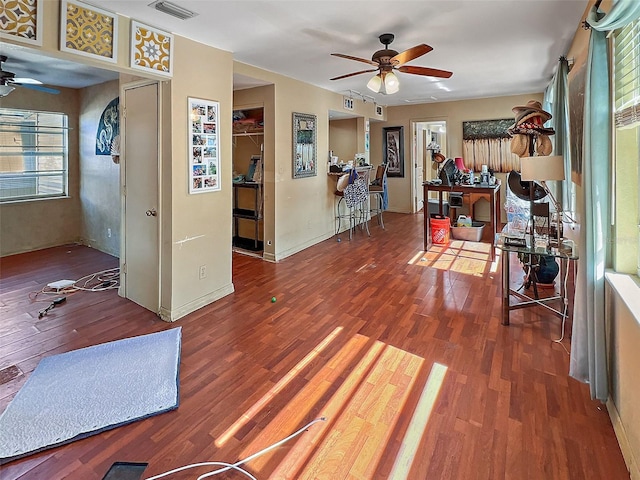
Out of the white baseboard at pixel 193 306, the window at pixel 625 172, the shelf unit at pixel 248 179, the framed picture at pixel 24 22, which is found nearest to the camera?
the window at pixel 625 172

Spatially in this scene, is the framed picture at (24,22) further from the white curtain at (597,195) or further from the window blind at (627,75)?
the window blind at (627,75)

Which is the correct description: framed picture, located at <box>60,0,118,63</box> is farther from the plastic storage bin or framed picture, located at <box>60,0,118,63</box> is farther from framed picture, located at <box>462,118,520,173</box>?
framed picture, located at <box>462,118,520,173</box>

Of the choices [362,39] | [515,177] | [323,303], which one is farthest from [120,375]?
[515,177]

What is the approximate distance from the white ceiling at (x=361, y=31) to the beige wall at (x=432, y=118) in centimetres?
228

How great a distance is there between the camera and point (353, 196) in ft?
20.1

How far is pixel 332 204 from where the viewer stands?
6.59 meters

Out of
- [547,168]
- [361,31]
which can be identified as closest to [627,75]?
[547,168]

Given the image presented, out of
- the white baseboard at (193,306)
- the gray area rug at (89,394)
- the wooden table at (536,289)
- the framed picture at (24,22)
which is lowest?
Answer: the gray area rug at (89,394)

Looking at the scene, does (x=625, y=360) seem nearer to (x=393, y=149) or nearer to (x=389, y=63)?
(x=389, y=63)

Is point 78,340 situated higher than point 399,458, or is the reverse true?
point 78,340

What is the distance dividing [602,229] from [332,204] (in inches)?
191

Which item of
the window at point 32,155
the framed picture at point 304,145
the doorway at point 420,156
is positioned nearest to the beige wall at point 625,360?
the framed picture at point 304,145

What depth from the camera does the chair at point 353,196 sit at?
6105 mm

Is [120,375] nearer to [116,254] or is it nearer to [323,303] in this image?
[323,303]
